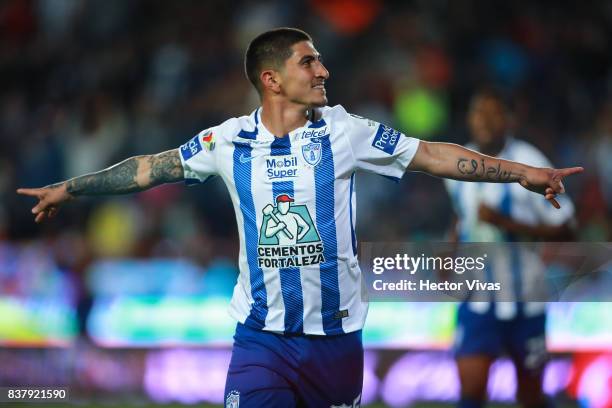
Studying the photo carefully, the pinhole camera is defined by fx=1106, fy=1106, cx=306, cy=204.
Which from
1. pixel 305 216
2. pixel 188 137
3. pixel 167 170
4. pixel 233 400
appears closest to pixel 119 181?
pixel 167 170

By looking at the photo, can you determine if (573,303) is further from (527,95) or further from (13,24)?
(13,24)

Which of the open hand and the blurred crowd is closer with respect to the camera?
the open hand

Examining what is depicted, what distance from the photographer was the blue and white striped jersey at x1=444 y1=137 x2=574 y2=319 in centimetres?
679

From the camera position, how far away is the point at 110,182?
528cm

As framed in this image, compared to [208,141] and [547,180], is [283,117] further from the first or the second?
[547,180]

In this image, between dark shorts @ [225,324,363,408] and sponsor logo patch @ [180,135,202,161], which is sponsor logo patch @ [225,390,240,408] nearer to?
dark shorts @ [225,324,363,408]

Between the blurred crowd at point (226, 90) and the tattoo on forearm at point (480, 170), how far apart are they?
443cm

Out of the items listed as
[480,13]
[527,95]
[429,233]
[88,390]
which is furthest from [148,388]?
[480,13]

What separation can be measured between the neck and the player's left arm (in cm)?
54

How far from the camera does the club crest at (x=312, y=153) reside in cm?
489

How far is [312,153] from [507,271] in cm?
235

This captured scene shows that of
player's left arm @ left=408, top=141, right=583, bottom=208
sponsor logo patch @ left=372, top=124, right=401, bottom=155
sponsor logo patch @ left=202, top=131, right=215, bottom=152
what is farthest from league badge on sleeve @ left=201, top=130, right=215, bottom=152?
player's left arm @ left=408, top=141, right=583, bottom=208

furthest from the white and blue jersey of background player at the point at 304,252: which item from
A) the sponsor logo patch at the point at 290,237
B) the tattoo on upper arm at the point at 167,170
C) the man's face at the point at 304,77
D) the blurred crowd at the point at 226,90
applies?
the blurred crowd at the point at 226,90

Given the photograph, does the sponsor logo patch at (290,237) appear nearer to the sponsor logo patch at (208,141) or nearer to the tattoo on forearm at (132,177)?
the sponsor logo patch at (208,141)
